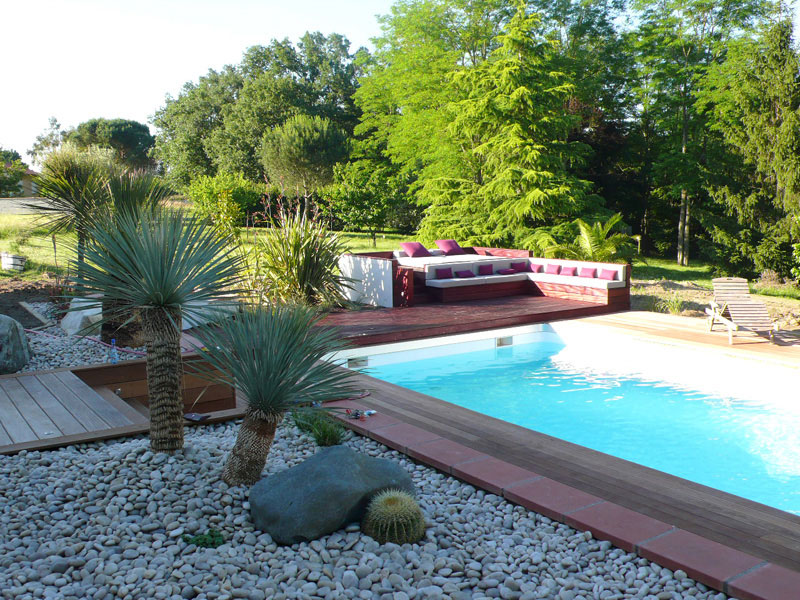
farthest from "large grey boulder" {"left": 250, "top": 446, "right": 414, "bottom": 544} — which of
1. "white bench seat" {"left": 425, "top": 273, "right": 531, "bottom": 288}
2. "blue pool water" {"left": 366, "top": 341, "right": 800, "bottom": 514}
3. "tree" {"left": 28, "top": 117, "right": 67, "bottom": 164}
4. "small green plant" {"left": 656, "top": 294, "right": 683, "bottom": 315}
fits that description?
"tree" {"left": 28, "top": 117, "right": 67, "bottom": 164}

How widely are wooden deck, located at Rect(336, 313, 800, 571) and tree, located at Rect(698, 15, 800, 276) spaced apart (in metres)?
13.4

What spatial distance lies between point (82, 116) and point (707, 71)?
50.4m

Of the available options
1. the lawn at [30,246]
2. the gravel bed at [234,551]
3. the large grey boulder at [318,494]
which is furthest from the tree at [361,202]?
the large grey boulder at [318,494]

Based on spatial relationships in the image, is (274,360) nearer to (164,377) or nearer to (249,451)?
(249,451)

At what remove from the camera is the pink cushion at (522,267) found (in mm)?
12039

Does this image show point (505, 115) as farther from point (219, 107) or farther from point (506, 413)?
point (219, 107)

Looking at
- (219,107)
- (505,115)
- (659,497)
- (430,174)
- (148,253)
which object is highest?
(219,107)

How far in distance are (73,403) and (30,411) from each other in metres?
0.29

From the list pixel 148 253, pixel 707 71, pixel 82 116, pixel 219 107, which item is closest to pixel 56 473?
pixel 148 253

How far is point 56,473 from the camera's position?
3.77m

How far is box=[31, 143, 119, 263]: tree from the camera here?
7816 mm

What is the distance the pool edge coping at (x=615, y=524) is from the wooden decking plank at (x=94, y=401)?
70.1 inches

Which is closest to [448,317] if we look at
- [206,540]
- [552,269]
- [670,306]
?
[552,269]

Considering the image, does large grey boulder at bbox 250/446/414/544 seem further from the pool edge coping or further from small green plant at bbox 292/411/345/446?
small green plant at bbox 292/411/345/446
